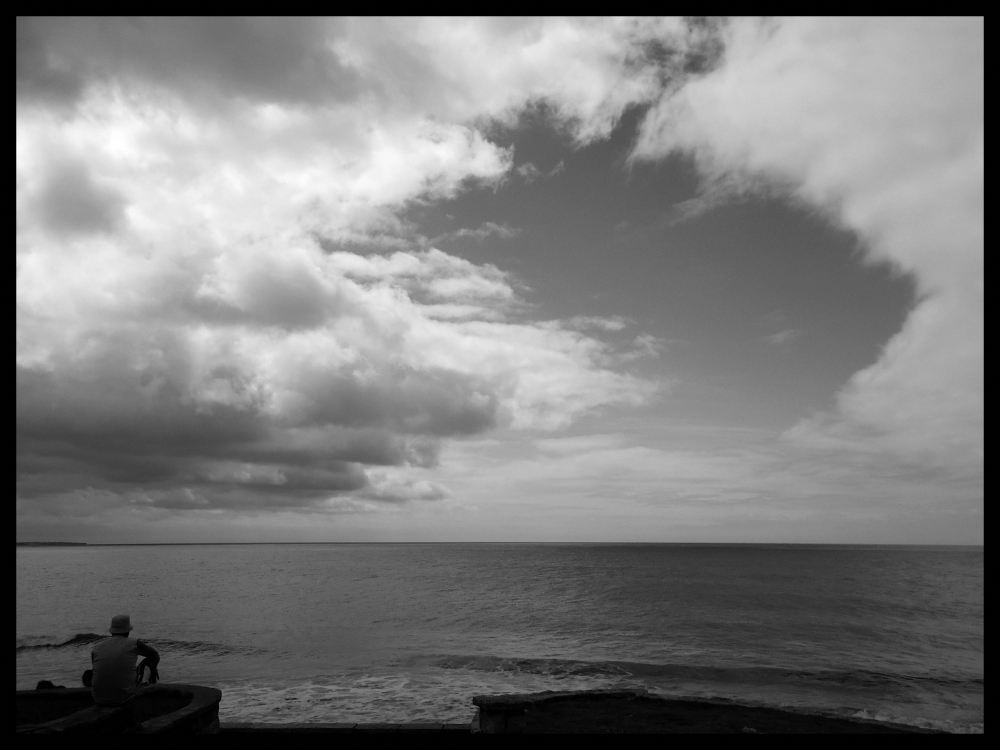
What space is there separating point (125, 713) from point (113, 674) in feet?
1.87

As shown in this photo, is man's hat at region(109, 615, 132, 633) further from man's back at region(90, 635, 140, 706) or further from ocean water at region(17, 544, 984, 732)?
ocean water at region(17, 544, 984, 732)

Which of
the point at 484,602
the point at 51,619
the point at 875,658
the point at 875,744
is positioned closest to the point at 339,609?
the point at 484,602

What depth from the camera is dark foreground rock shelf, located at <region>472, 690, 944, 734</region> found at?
1098 centimetres

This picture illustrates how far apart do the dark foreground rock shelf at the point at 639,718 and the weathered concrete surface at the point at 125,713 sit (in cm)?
504

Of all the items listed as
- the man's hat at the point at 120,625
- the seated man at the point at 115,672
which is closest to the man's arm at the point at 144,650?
the seated man at the point at 115,672

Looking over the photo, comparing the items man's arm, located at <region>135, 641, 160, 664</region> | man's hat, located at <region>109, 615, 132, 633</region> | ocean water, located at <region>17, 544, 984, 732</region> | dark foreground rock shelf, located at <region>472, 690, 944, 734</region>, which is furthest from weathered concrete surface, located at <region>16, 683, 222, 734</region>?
dark foreground rock shelf, located at <region>472, 690, 944, 734</region>

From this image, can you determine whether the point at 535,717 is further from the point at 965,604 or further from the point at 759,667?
the point at 965,604

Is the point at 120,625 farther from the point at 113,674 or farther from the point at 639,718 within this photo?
the point at 639,718

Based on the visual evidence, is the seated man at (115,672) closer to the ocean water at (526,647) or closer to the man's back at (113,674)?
the man's back at (113,674)

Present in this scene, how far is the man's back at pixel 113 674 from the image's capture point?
840 centimetres

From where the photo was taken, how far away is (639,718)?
11.8 m

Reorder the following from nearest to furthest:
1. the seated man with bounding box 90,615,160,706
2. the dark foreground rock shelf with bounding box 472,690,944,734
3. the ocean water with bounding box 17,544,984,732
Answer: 1. the seated man with bounding box 90,615,160,706
2. the dark foreground rock shelf with bounding box 472,690,944,734
3. the ocean water with bounding box 17,544,984,732

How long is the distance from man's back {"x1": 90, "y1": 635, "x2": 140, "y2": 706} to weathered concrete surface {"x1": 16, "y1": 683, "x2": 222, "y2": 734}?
0.15 m
